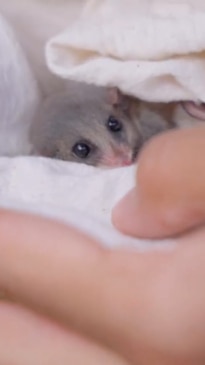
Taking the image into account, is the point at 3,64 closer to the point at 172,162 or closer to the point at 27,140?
the point at 27,140

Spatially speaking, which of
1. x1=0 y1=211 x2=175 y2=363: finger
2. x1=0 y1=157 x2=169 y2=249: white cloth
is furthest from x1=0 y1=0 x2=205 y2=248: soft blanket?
x1=0 y1=211 x2=175 y2=363: finger

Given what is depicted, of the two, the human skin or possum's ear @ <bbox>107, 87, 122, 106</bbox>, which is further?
possum's ear @ <bbox>107, 87, 122, 106</bbox>

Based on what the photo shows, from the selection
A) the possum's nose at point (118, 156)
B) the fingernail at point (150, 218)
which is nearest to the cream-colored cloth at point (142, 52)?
the possum's nose at point (118, 156)

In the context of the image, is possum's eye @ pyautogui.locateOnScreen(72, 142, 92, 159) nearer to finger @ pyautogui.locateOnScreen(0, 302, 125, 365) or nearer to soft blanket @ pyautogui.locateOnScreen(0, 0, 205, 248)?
soft blanket @ pyautogui.locateOnScreen(0, 0, 205, 248)

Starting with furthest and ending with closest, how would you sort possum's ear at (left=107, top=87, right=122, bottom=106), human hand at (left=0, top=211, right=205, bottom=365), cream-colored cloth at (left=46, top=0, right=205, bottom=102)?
possum's ear at (left=107, top=87, right=122, bottom=106) < cream-colored cloth at (left=46, top=0, right=205, bottom=102) < human hand at (left=0, top=211, right=205, bottom=365)

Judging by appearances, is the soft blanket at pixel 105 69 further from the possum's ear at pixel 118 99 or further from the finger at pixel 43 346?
the finger at pixel 43 346

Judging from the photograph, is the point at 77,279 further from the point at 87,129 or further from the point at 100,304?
the point at 87,129
